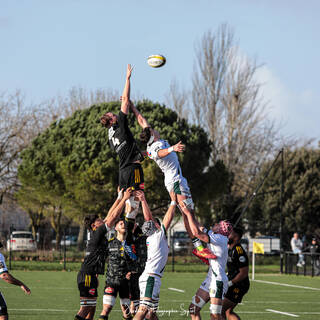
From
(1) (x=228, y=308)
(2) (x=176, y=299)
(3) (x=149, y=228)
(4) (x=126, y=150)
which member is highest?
(4) (x=126, y=150)

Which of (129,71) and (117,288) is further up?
(129,71)

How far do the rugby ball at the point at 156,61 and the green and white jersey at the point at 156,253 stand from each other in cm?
393

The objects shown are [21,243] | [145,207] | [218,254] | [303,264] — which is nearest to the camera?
[218,254]

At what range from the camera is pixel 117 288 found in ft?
38.8

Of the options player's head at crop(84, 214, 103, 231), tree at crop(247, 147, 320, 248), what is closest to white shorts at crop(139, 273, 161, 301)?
player's head at crop(84, 214, 103, 231)

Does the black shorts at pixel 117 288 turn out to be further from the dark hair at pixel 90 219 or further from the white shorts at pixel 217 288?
the white shorts at pixel 217 288

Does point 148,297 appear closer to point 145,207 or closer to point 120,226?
point 145,207

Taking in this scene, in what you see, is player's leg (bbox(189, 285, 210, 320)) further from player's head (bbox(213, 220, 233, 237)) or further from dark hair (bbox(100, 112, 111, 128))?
dark hair (bbox(100, 112, 111, 128))

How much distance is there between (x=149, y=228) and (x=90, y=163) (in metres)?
29.7

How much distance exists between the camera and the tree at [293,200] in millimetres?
50500

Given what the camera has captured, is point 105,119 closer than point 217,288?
No

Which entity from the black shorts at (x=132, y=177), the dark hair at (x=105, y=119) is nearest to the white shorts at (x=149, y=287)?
the black shorts at (x=132, y=177)

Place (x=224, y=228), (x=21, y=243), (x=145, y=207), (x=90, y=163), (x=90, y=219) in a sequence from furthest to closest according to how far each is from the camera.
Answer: (x=21, y=243), (x=90, y=163), (x=90, y=219), (x=145, y=207), (x=224, y=228)

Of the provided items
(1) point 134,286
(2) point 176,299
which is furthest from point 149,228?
(2) point 176,299
